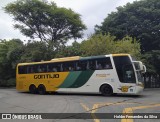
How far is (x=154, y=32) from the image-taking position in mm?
36906

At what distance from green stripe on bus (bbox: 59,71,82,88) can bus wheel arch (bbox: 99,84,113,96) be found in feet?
7.35

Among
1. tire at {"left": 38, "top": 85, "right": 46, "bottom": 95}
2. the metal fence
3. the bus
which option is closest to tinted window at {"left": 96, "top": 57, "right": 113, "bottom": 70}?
the bus

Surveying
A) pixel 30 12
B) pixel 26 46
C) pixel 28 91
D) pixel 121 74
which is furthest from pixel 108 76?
pixel 30 12

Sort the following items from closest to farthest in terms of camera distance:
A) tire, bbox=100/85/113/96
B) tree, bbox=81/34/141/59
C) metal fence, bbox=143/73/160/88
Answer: tire, bbox=100/85/113/96
tree, bbox=81/34/141/59
metal fence, bbox=143/73/160/88

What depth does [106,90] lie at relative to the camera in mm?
22719

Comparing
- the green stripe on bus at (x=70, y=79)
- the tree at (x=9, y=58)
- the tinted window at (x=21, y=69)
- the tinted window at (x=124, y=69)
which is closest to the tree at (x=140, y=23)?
the tree at (x=9, y=58)

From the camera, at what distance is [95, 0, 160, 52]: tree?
36.8 meters

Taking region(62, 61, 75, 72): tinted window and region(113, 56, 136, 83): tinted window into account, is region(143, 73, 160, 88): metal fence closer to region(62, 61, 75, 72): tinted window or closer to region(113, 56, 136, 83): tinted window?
region(62, 61, 75, 72): tinted window

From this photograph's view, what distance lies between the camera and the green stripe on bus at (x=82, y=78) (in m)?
23.4

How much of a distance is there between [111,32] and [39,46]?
9283 millimetres

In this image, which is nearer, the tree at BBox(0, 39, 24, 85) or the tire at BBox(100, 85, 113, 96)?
the tire at BBox(100, 85, 113, 96)

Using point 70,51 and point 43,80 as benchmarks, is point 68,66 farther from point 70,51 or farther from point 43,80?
point 70,51

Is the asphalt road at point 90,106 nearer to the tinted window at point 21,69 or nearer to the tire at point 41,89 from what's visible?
the tire at point 41,89

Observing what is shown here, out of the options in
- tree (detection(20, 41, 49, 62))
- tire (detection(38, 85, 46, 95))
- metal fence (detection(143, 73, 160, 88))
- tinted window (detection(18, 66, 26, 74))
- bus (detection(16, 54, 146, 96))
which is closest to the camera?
bus (detection(16, 54, 146, 96))
